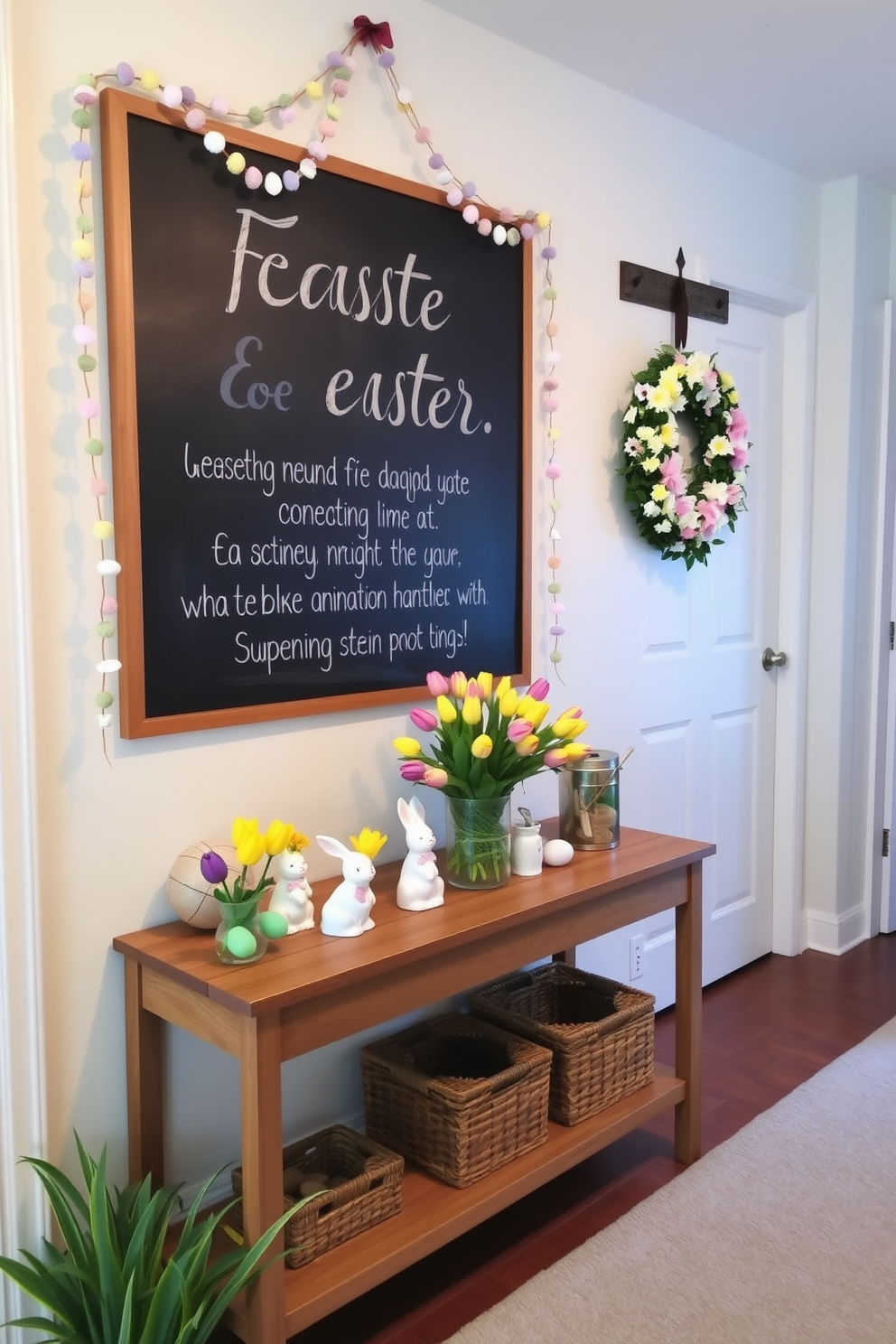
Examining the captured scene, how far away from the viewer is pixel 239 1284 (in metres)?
1.51

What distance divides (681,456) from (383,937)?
64.7 inches

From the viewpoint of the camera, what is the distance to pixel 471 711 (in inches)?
79.0

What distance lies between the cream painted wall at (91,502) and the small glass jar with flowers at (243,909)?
0.71ft

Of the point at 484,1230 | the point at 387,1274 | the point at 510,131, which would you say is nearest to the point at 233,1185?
the point at 387,1274

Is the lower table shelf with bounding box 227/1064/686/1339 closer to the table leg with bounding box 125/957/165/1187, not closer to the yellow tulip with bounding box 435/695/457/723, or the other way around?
the table leg with bounding box 125/957/165/1187

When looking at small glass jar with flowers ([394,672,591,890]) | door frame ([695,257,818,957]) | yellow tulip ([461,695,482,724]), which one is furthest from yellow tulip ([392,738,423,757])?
door frame ([695,257,818,957])

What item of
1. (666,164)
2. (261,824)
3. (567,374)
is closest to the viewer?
(261,824)

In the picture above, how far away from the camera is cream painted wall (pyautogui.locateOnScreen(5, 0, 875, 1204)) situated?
66.0 inches

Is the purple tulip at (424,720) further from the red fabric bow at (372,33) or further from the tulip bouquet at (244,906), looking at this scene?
the red fabric bow at (372,33)

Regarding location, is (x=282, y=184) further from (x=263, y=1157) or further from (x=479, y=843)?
(x=263, y=1157)

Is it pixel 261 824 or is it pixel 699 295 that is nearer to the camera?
pixel 261 824

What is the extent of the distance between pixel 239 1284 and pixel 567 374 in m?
1.99

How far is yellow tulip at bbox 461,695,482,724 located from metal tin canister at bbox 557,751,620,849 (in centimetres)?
37

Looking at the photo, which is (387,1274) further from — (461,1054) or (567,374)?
(567,374)
